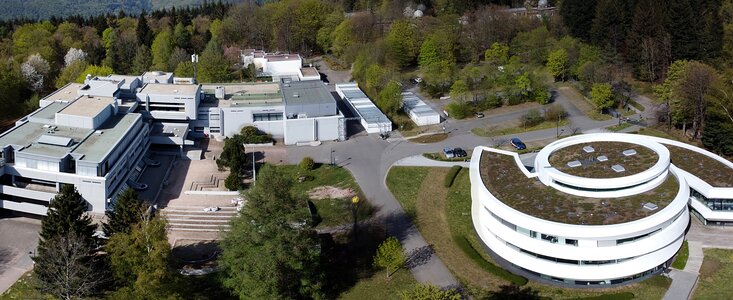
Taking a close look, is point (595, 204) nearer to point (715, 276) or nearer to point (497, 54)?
point (715, 276)

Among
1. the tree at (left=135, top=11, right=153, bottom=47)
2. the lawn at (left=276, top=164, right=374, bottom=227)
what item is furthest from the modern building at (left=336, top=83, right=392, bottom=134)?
the tree at (left=135, top=11, right=153, bottom=47)

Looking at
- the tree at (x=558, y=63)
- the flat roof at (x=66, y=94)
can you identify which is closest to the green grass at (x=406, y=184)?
the tree at (x=558, y=63)

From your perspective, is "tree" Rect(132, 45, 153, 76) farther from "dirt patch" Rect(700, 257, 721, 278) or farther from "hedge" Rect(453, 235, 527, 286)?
"dirt patch" Rect(700, 257, 721, 278)

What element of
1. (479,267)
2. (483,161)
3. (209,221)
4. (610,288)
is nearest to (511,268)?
(479,267)

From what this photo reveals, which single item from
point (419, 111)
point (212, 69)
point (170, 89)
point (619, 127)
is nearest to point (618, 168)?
point (619, 127)

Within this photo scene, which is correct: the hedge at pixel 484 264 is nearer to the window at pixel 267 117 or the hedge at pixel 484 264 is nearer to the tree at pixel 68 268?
the tree at pixel 68 268
